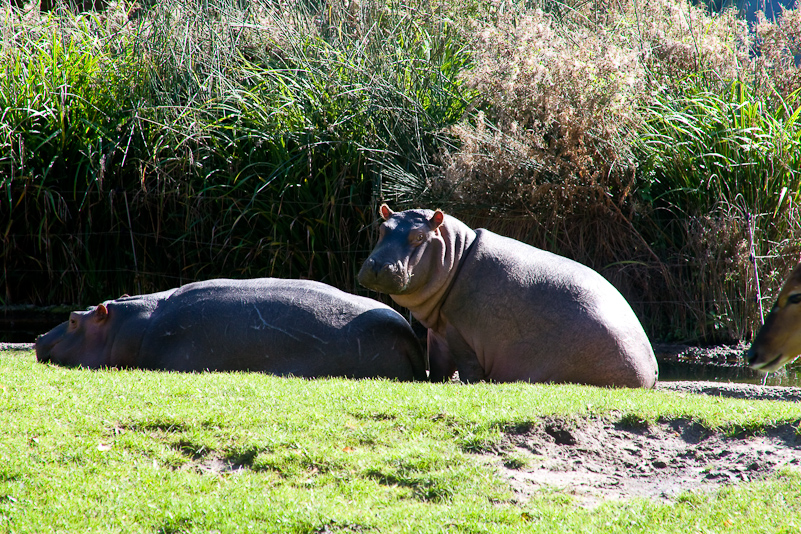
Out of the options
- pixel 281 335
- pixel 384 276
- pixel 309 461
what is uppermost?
pixel 384 276

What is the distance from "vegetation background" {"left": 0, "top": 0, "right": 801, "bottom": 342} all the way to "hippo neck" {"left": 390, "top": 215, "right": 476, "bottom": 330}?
1.64 meters

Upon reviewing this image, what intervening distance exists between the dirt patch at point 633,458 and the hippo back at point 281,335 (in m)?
2.18

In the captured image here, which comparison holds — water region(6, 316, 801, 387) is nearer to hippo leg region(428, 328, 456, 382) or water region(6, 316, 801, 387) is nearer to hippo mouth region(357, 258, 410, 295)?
hippo leg region(428, 328, 456, 382)

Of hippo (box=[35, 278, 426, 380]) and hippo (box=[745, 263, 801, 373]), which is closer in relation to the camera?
hippo (box=[745, 263, 801, 373])

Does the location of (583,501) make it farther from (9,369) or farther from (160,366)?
(9,369)

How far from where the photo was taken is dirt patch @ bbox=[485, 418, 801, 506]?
4066 millimetres

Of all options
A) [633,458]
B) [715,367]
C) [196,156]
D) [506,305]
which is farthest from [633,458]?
[196,156]

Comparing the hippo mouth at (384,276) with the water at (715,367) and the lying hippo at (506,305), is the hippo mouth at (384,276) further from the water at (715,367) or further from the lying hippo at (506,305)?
the water at (715,367)

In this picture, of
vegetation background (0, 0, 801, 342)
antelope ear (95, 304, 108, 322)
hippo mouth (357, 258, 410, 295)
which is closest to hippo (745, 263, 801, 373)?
hippo mouth (357, 258, 410, 295)

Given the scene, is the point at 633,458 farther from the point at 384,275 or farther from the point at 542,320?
the point at 384,275

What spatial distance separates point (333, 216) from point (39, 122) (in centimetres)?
359

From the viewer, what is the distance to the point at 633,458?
442 centimetres

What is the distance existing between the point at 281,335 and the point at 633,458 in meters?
3.01

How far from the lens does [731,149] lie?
866 cm
